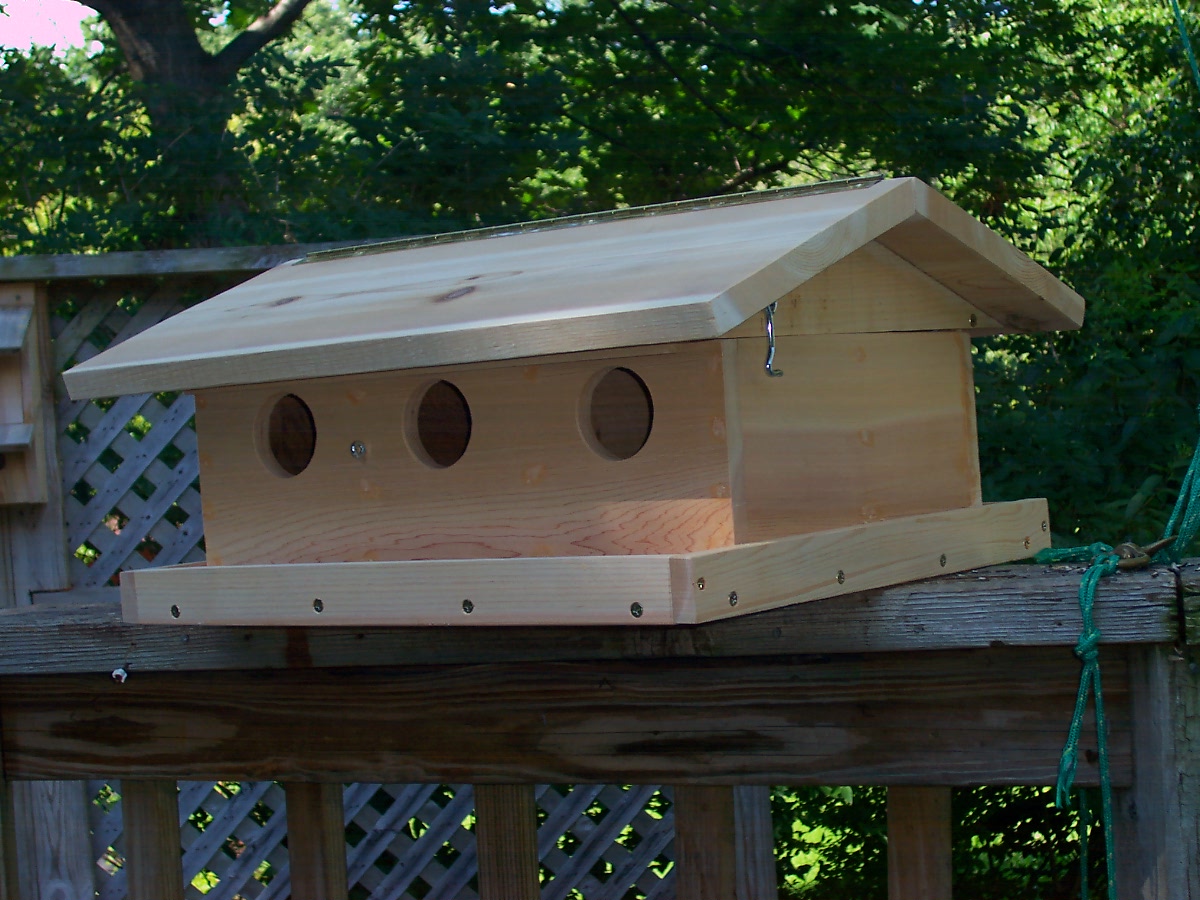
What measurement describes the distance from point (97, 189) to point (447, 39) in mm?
1131

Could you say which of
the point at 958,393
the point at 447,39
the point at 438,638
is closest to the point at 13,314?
the point at 447,39

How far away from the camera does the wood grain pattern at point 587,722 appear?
1.53 meters

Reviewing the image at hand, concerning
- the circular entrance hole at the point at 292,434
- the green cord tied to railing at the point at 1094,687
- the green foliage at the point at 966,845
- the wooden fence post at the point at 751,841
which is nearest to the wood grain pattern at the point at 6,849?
the circular entrance hole at the point at 292,434

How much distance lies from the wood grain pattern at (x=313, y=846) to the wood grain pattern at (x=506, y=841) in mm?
230

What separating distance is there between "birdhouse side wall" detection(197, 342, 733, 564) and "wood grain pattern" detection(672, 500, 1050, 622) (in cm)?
9

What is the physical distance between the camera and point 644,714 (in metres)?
1.65

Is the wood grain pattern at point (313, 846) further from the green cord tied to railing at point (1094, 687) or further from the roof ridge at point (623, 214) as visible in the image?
the green cord tied to railing at point (1094, 687)

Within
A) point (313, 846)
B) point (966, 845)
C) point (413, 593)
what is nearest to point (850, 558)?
point (413, 593)

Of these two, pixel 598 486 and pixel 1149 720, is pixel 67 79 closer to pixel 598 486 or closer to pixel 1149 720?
pixel 598 486

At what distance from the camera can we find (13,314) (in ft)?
10.6

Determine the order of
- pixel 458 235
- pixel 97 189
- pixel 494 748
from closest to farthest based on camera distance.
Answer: pixel 494 748 < pixel 458 235 < pixel 97 189

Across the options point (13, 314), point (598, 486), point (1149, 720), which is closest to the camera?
point (1149, 720)

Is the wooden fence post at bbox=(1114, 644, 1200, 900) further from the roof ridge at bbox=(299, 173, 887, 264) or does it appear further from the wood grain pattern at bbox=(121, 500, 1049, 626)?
the roof ridge at bbox=(299, 173, 887, 264)

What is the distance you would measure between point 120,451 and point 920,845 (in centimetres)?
245
